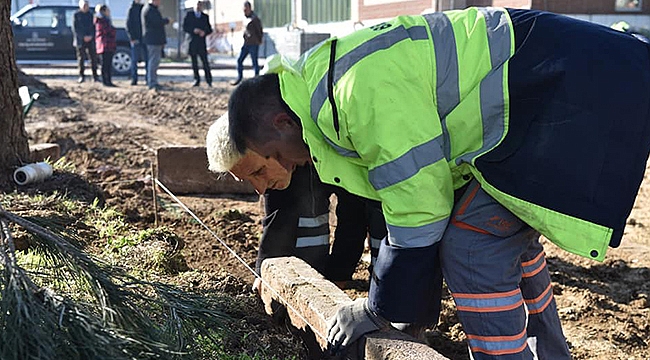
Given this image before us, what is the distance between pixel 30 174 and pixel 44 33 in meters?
15.8

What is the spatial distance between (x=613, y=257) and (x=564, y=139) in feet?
9.35

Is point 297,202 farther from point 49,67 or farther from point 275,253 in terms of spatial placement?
point 49,67

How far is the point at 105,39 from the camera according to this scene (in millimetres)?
15172

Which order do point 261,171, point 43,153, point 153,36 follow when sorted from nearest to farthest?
point 261,171, point 43,153, point 153,36

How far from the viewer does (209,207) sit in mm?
5715

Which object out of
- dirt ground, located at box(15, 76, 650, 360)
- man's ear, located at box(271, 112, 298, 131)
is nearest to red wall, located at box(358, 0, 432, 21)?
dirt ground, located at box(15, 76, 650, 360)

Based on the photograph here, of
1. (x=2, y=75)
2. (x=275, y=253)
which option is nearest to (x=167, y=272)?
(x=275, y=253)

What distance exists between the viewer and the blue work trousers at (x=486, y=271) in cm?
233

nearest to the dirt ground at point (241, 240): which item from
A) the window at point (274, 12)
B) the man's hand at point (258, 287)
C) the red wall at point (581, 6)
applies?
the man's hand at point (258, 287)

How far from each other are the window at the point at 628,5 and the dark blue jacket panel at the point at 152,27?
8831 millimetres

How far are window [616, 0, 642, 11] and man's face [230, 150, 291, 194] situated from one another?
1364 cm

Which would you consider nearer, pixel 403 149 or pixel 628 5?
pixel 403 149

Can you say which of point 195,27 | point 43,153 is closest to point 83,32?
point 195,27

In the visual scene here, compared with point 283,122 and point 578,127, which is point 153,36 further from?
point 578,127
